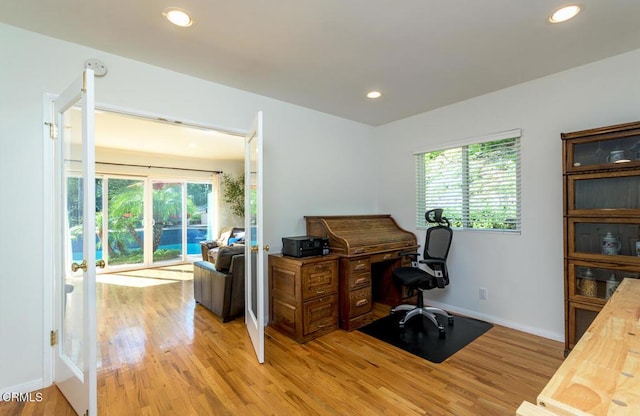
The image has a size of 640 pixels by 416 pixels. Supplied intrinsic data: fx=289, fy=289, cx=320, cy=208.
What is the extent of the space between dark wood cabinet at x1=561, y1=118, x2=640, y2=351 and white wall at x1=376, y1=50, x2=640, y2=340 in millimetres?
364

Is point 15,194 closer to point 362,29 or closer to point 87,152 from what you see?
point 87,152

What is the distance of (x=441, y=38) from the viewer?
2.12m

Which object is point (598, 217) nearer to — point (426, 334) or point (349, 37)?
point (426, 334)

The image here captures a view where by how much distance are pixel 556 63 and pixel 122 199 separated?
293 inches

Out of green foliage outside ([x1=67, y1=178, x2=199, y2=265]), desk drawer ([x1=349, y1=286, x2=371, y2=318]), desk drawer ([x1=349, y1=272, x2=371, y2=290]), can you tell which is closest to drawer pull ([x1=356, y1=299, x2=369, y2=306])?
desk drawer ([x1=349, y1=286, x2=371, y2=318])

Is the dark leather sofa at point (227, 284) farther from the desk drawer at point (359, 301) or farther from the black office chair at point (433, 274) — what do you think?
the black office chair at point (433, 274)

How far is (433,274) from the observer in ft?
10.2

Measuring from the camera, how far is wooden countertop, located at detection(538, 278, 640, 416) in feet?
2.26

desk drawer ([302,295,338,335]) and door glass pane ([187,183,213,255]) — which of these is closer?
desk drawer ([302,295,338,335])

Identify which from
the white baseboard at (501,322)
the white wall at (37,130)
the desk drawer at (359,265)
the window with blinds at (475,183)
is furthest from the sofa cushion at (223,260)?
the white baseboard at (501,322)

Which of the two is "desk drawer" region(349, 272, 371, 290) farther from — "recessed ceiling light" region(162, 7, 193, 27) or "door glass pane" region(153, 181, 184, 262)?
"door glass pane" region(153, 181, 184, 262)

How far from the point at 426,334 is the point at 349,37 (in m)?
Answer: 2.76

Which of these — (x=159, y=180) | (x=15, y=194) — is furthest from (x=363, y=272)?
(x=159, y=180)

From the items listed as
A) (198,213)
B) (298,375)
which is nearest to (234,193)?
(198,213)
